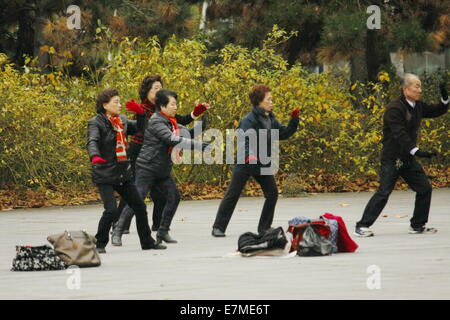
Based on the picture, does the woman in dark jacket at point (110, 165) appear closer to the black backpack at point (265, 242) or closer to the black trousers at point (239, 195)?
the black backpack at point (265, 242)

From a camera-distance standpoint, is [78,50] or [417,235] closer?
[417,235]

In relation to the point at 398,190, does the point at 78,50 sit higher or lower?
higher

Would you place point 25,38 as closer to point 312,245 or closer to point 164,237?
point 164,237

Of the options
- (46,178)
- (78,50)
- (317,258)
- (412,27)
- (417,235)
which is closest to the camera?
(317,258)

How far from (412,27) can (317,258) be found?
11.6 m

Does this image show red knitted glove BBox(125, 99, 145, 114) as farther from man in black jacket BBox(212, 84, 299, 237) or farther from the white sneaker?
the white sneaker

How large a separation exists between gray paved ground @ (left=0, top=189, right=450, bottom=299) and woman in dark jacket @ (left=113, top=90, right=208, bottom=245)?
0.35 m

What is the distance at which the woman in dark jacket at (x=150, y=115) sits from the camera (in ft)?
41.2

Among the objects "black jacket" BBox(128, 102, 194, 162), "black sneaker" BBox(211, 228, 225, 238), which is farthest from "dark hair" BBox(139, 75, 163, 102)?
"black sneaker" BBox(211, 228, 225, 238)

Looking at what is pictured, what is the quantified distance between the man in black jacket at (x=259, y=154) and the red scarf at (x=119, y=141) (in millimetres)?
1627

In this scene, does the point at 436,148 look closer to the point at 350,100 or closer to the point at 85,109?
the point at 350,100

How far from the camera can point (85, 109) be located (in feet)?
66.4
